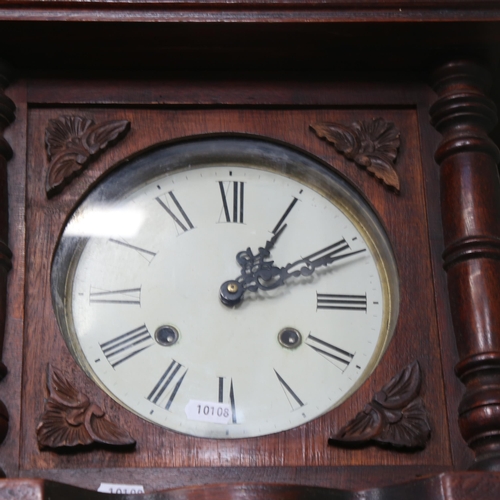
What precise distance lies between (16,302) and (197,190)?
0.46 m

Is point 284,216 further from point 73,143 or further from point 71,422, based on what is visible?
point 71,422

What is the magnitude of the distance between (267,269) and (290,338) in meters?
0.16

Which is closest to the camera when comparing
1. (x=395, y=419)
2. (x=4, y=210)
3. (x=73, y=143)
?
(x=395, y=419)

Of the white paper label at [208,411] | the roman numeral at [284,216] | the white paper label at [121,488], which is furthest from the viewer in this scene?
the roman numeral at [284,216]

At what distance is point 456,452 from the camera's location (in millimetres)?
1925

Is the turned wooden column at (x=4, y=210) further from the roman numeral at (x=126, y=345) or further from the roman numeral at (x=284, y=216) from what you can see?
the roman numeral at (x=284, y=216)

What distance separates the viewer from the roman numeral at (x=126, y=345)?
2025 mm

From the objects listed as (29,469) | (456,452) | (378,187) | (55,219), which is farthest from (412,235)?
(29,469)

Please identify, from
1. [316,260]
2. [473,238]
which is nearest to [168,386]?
[316,260]

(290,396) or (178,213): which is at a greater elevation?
(178,213)

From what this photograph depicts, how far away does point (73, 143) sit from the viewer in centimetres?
218

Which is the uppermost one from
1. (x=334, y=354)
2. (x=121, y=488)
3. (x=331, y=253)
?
(x=331, y=253)

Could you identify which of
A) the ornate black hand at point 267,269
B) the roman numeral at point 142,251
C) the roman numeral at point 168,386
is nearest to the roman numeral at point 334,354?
the ornate black hand at point 267,269

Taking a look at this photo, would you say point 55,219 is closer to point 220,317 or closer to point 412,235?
point 220,317
